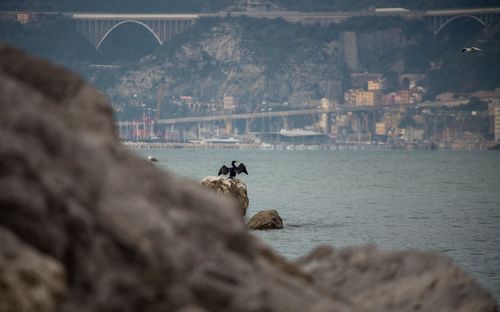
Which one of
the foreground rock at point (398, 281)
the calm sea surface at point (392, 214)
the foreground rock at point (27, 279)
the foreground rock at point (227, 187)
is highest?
the foreground rock at point (27, 279)

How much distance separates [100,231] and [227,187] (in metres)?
28.7

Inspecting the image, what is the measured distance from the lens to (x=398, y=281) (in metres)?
11.8

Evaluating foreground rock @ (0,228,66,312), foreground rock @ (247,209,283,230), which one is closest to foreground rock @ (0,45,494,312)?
foreground rock @ (0,228,66,312)

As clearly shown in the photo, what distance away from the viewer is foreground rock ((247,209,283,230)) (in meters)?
40.2

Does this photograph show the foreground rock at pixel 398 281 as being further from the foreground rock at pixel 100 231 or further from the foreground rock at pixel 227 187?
the foreground rock at pixel 227 187

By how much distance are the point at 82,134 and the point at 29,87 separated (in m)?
0.50

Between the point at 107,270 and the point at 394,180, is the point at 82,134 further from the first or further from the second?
the point at 394,180

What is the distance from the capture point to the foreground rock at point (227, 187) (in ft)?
121

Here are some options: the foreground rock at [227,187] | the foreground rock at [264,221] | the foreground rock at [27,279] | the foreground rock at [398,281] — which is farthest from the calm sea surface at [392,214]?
the foreground rock at [27,279]

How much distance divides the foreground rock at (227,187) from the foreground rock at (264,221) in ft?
2.48

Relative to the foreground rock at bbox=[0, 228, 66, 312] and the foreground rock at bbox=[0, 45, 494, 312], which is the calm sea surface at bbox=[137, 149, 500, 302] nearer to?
the foreground rock at bbox=[0, 45, 494, 312]

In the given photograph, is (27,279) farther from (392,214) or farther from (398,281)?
(392,214)

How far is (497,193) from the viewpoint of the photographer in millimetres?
79438

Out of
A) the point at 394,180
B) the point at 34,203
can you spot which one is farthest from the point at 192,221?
the point at 394,180
